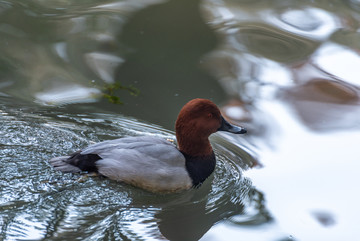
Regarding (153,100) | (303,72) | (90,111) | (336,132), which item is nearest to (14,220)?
(90,111)

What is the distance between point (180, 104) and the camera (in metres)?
6.34

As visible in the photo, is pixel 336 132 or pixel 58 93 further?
pixel 58 93

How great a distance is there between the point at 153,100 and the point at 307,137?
6.04 feet

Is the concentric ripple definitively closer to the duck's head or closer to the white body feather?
the white body feather

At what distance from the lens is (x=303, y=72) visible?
732cm

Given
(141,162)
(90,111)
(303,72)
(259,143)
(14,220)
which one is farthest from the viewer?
(303,72)

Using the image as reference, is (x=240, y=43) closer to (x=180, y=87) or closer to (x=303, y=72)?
(x=303, y=72)

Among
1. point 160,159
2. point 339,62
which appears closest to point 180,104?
point 160,159

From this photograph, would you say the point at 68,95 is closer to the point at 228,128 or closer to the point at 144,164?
the point at 144,164

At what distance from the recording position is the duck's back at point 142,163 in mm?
4910

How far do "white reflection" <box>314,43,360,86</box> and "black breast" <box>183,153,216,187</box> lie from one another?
2.80 m

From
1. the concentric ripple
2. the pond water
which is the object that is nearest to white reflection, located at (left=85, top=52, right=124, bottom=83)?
the pond water

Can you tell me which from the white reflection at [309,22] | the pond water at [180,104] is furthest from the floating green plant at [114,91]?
the white reflection at [309,22]

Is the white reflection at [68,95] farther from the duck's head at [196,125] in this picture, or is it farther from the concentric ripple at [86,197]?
the duck's head at [196,125]
